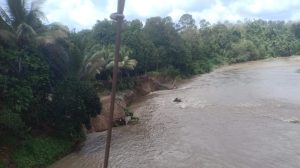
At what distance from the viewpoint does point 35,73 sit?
16.2 meters

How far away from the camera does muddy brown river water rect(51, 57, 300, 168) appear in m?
15.4

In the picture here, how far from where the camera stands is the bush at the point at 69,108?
53.9ft

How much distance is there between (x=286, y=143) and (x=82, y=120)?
944cm

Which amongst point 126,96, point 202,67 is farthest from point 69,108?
point 202,67

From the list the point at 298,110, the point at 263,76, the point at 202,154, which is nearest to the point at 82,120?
the point at 202,154

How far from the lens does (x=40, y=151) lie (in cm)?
1525

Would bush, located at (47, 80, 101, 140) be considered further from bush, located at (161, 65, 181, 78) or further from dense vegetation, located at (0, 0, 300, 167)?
bush, located at (161, 65, 181, 78)

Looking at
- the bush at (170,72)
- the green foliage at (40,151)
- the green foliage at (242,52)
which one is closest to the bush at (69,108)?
the green foliage at (40,151)

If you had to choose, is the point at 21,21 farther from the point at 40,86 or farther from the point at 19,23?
the point at 40,86

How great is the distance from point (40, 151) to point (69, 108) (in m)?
2.21

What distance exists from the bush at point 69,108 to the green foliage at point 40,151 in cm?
59

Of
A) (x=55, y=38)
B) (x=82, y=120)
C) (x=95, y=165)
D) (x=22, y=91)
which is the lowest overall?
(x=95, y=165)

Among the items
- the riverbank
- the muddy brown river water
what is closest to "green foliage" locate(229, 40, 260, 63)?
the riverbank

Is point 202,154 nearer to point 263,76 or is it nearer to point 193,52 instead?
point 263,76
